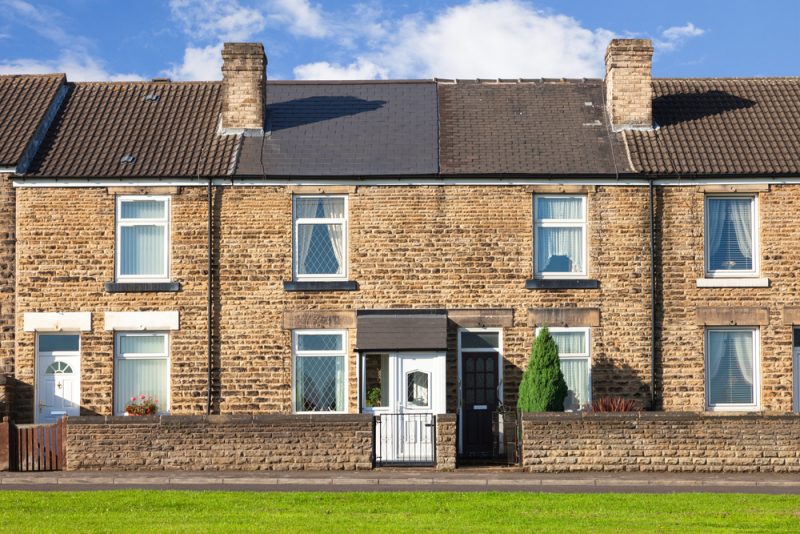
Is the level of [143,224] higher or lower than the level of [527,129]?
lower

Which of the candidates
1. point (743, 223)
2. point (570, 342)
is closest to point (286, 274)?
point (570, 342)

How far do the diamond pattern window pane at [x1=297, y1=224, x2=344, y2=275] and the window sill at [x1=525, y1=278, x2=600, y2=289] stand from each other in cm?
398

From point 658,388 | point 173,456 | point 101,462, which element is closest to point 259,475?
point 173,456

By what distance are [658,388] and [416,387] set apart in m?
4.94

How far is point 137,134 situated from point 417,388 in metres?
8.49

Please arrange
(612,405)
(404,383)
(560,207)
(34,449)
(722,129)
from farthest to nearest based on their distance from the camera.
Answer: (722,129) < (560,207) < (404,383) < (612,405) < (34,449)

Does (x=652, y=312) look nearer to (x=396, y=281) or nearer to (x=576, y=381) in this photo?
(x=576, y=381)

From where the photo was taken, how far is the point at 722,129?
25422 millimetres

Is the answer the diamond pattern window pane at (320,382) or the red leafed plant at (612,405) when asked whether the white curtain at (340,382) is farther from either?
the red leafed plant at (612,405)

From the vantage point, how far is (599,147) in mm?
24984

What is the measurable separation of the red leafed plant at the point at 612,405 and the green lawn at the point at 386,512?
4.97 meters

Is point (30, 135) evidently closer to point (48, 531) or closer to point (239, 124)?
point (239, 124)

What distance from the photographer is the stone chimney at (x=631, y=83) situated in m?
25.6

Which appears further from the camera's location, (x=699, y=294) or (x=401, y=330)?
(x=699, y=294)
